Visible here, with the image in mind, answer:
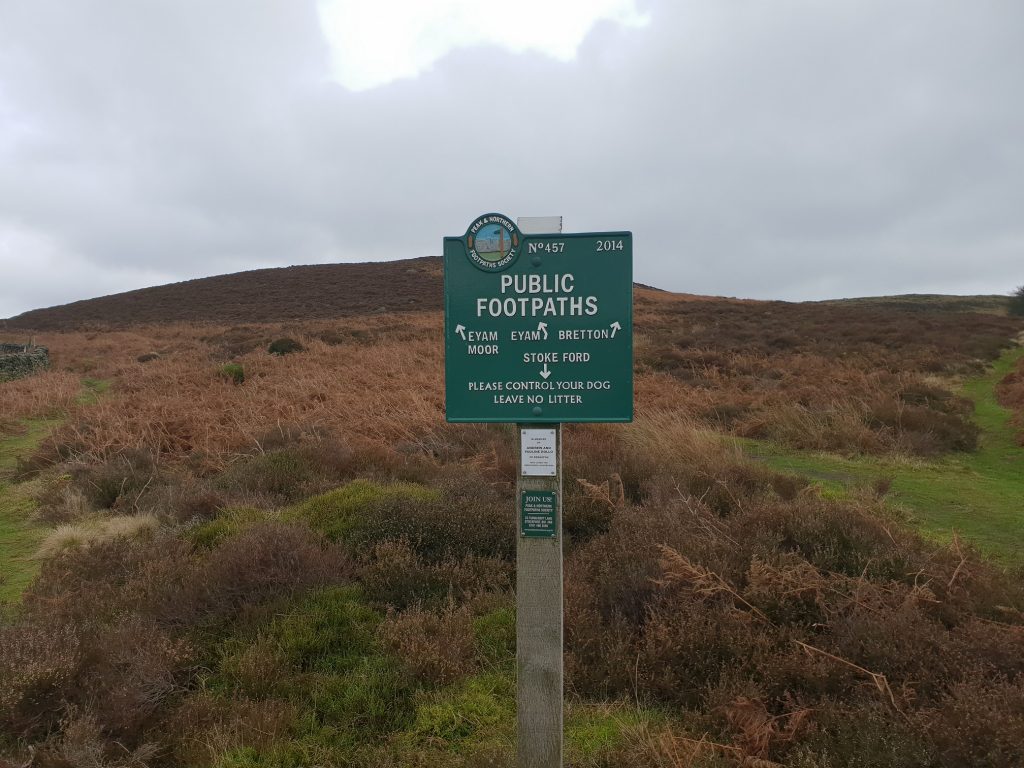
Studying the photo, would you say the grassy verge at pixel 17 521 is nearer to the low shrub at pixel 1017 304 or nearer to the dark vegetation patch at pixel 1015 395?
the dark vegetation patch at pixel 1015 395

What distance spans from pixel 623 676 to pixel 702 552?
1195mm

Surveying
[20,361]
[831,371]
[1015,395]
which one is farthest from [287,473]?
[20,361]

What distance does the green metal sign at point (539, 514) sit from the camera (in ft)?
9.25

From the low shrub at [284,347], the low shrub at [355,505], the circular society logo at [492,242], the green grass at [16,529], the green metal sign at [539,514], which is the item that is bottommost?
the green grass at [16,529]

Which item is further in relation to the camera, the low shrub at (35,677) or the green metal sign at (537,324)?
the low shrub at (35,677)

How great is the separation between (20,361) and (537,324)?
21.0 metres

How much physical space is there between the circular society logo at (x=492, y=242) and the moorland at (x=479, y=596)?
7.01 feet

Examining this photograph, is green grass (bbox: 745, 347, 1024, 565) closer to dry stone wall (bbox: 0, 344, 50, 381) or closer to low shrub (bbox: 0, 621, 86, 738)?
low shrub (bbox: 0, 621, 86, 738)

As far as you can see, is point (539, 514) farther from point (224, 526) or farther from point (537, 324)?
point (224, 526)

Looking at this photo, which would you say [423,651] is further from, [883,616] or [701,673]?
[883,616]

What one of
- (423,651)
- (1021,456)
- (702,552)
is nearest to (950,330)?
(1021,456)

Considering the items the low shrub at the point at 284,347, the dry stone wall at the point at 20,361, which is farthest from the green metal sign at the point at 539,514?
the dry stone wall at the point at 20,361

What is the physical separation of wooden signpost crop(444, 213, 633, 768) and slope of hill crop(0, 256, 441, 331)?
3526cm

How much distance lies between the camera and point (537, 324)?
285 centimetres
